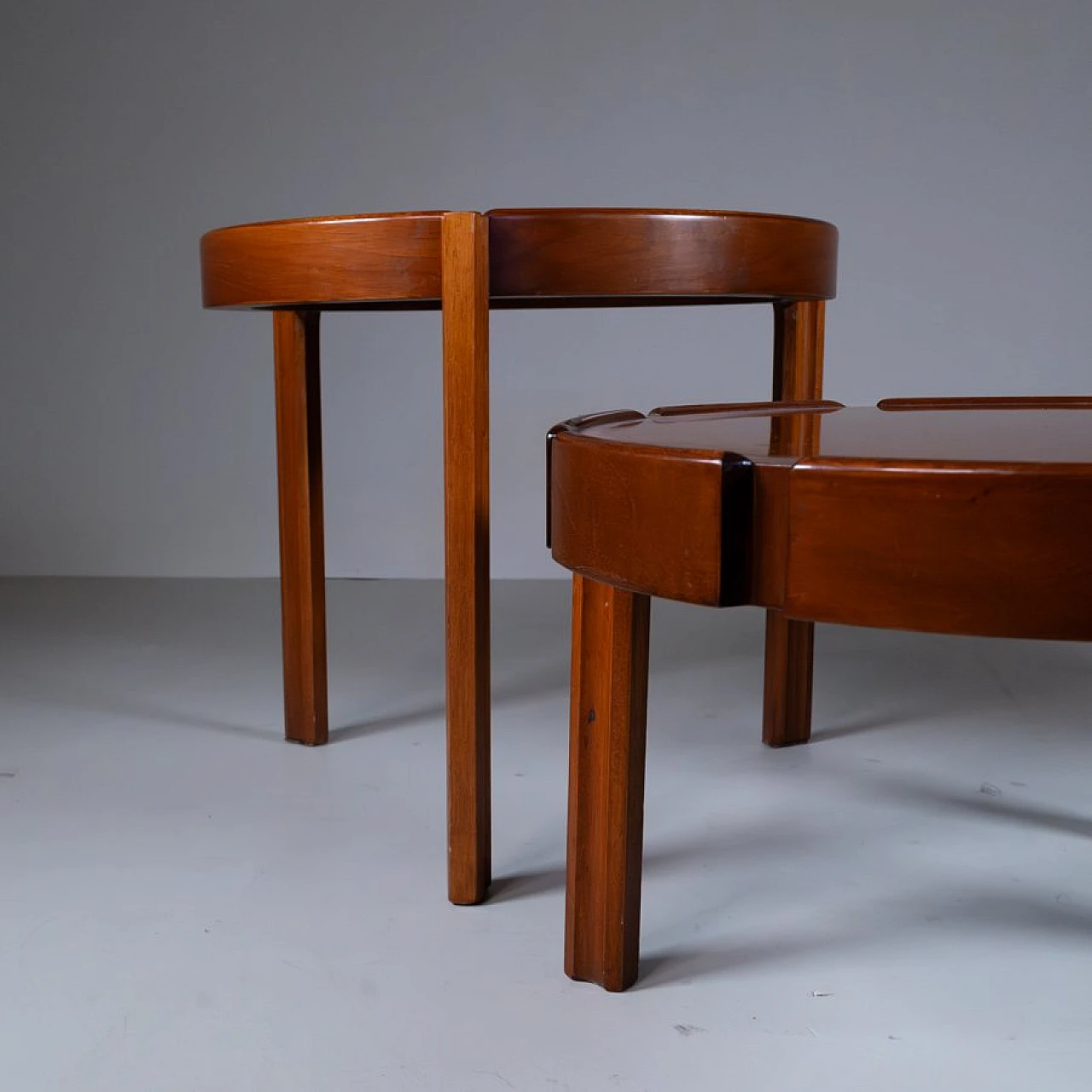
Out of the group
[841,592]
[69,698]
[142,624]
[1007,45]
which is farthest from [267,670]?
[1007,45]

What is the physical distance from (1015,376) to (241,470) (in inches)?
55.6

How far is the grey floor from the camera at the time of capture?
89 centimetres

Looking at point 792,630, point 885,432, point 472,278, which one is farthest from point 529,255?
point 792,630

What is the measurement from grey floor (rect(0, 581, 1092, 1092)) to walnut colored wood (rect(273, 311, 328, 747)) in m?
0.06

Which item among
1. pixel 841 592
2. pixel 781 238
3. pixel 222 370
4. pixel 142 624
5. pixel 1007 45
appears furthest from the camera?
pixel 222 370

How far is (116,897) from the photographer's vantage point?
1125mm

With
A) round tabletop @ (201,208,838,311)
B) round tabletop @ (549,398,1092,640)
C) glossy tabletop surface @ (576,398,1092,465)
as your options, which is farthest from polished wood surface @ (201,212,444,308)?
round tabletop @ (549,398,1092,640)

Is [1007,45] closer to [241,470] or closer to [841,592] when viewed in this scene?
[241,470]

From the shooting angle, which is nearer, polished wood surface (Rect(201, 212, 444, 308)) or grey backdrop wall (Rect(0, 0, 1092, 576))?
polished wood surface (Rect(201, 212, 444, 308))

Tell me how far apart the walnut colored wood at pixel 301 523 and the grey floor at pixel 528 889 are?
6 centimetres

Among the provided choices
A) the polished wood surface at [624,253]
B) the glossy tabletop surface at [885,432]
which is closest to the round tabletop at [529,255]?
the polished wood surface at [624,253]

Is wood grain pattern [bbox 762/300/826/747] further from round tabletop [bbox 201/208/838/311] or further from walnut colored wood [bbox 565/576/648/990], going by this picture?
walnut colored wood [bbox 565/576/648/990]

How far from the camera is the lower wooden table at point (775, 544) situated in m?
0.62

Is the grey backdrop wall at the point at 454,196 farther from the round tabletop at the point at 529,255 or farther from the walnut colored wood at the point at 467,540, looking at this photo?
the walnut colored wood at the point at 467,540
